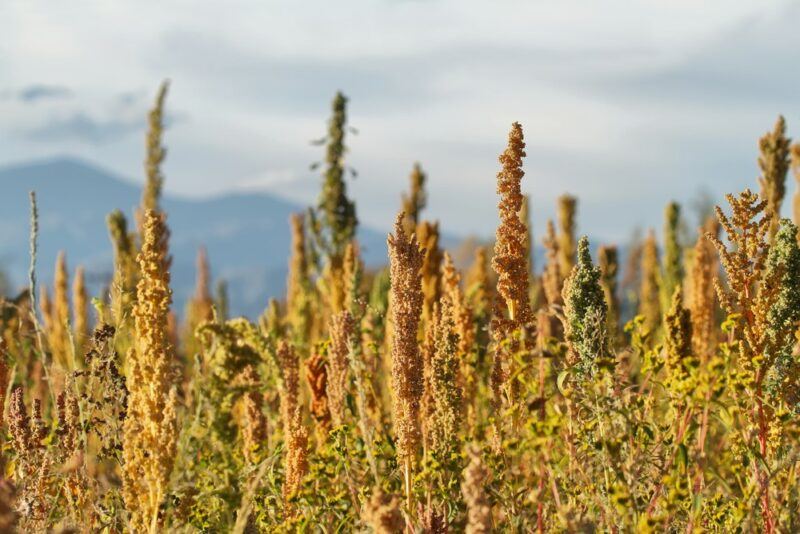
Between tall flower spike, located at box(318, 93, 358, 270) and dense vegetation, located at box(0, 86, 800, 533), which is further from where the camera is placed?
tall flower spike, located at box(318, 93, 358, 270)

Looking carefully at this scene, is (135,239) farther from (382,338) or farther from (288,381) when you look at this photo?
(288,381)

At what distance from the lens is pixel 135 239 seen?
38.5 feet

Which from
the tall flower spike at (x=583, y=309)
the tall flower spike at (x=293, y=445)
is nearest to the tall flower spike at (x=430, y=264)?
the tall flower spike at (x=293, y=445)

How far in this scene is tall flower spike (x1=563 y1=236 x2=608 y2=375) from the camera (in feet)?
14.1

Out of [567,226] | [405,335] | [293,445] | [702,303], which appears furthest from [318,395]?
[567,226]

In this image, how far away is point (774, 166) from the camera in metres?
8.00

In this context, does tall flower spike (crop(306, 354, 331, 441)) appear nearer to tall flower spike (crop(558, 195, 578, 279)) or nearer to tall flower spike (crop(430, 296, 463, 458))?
tall flower spike (crop(430, 296, 463, 458))

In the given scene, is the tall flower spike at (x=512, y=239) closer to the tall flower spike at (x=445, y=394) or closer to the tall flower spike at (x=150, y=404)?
the tall flower spike at (x=445, y=394)

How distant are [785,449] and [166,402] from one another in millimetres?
2910

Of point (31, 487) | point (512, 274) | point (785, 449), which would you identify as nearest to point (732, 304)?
point (785, 449)

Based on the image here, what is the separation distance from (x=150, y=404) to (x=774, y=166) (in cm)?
632

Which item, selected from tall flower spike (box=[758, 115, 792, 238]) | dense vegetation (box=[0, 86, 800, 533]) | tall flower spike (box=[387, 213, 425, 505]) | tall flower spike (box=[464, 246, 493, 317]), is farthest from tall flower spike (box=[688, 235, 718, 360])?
tall flower spike (box=[387, 213, 425, 505])

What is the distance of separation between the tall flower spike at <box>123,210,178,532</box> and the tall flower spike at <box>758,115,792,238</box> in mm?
5942

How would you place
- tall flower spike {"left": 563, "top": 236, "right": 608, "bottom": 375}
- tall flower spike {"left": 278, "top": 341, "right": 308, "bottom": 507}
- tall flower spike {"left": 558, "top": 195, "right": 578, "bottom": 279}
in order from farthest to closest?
tall flower spike {"left": 558, "top": 195, "right": 578, "bottom": 279} < tall flower spike {"left": 278, "top": 341, "right": 308, "bottom": 507} < tall flower spike {"left": 563, "top": 236, "right": 608, "bottom": 375}
